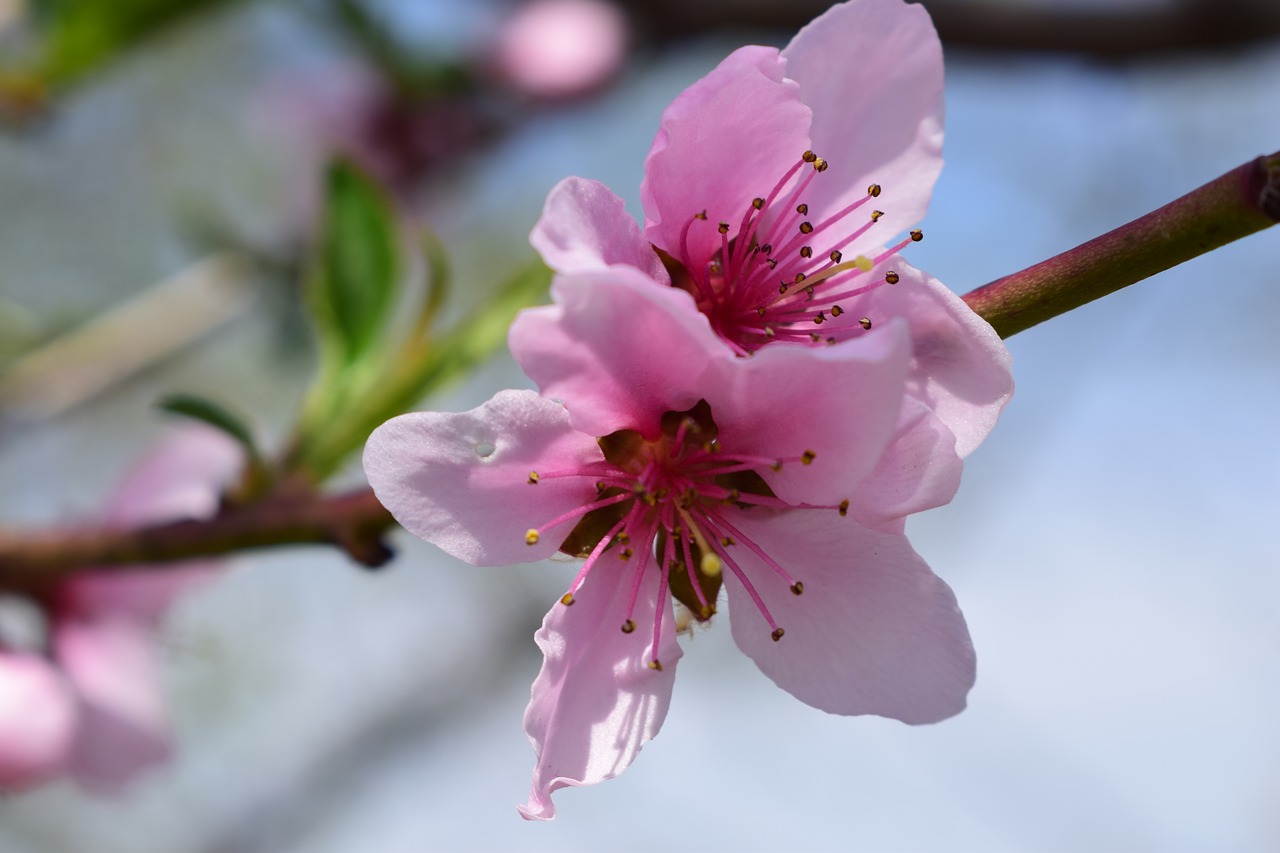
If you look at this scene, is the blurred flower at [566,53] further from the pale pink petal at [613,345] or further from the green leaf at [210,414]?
the pale pink petal at [613,345]

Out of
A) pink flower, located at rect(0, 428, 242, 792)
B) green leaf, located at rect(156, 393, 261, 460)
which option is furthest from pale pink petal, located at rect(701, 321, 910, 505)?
pink flower, located at rect(0, 428, 242, 792)

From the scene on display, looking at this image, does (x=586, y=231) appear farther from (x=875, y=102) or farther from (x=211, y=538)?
(x=211, y=538)

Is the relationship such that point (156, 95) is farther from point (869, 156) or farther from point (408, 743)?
point (869, 156)

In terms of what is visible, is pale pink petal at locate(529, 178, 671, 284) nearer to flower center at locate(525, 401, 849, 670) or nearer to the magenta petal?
flower center at locate(525, 401, 849, 670)

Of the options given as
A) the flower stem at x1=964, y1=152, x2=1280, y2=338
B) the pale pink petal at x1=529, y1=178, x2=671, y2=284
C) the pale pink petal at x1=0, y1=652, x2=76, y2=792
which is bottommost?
the pale pink petal at x1=0, y1=652, x2=76, y2=792

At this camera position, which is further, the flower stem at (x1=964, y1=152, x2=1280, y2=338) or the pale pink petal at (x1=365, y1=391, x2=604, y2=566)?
the pale pink petal at (x1=365, y1=391, x2=604, y2=566)

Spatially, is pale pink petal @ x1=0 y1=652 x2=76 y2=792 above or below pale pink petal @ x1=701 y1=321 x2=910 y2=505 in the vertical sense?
below

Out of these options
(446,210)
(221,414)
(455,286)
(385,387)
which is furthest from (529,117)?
(455,286)
